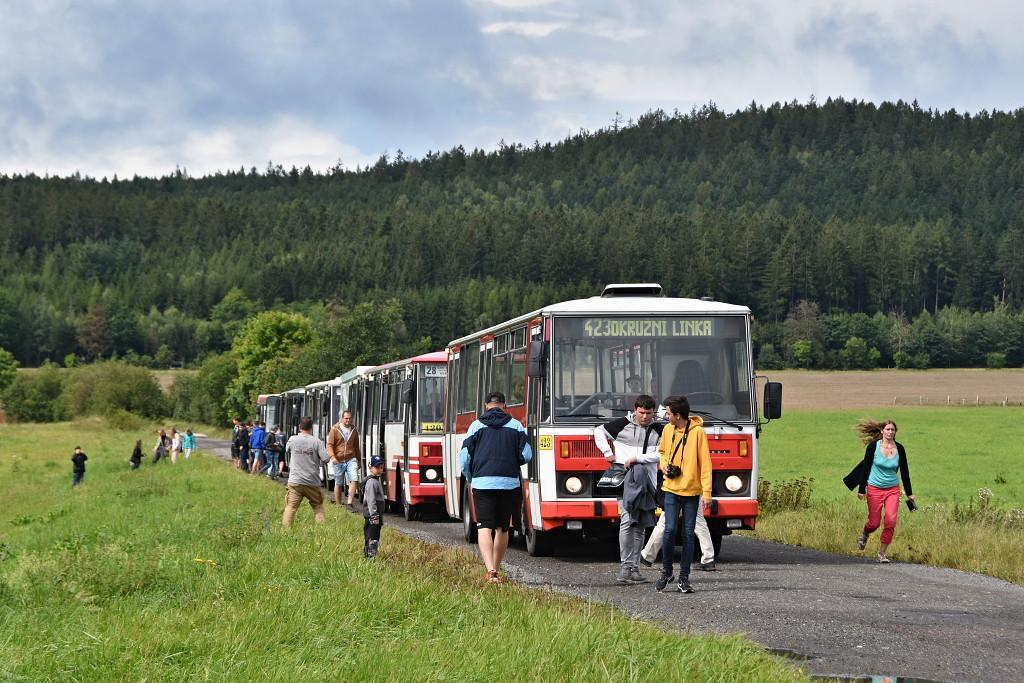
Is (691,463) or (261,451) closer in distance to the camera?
(691,463)

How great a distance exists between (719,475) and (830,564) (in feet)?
5.56

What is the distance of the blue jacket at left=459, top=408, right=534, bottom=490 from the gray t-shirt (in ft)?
21.0

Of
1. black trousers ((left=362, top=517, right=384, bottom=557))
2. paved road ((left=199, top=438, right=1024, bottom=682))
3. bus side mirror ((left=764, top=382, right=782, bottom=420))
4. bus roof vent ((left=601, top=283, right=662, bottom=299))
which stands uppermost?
bus roof vent ((left=601, top=283, right=662, bottom=299))

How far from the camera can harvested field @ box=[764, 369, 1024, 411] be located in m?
90.8

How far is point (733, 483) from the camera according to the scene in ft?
58.0

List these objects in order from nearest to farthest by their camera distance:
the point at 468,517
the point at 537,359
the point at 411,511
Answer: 1. the point at 537,359
2. the point at 468,517
3. the point at 411,511

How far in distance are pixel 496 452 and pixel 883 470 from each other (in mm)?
6424

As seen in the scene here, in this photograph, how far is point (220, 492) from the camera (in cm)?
3494

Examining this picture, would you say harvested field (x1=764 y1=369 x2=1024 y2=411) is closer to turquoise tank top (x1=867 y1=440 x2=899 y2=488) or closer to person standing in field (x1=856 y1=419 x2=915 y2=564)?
person standing in field (x1=856 y1=419 x2=915 y2=564)

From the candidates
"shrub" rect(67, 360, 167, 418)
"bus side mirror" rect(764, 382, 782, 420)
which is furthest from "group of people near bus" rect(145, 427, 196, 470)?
"shrub" rect(67, 360, 167, 418)

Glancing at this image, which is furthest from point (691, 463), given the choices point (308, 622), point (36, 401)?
point (36, 401)

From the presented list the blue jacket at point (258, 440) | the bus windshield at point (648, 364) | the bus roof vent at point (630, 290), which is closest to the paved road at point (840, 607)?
the bus windshield at point (648, 364)

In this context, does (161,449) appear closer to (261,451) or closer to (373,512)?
(261,451)

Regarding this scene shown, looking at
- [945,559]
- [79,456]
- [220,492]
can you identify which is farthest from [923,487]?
[79,456]
